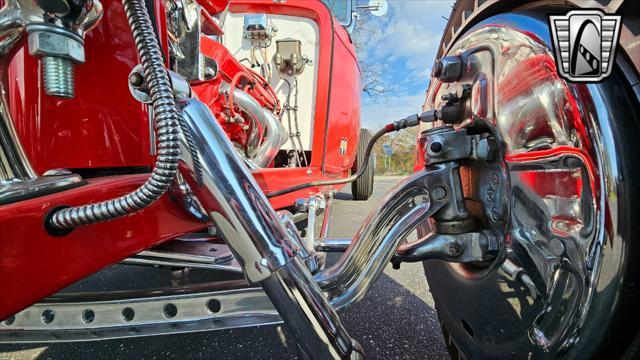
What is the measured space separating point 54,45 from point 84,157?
0.24 m

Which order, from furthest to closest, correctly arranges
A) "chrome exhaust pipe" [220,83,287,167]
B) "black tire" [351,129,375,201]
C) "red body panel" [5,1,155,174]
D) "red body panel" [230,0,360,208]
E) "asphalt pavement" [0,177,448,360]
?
"black tire" [351,129,375,201] < "red body panel" [230,0,360,208] < "chrome exhaust pipe" [220,83,287,167] < "asphalt pavement" [0,177,448,360] < "red body panel" [5,1,155,174]

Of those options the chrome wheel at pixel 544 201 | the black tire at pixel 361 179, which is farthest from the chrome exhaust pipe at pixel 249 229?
the black tire at pixel 361 179

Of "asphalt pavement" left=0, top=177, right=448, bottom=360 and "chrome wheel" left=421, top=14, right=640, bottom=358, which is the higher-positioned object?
"chrome wheel" left=421, top=14, right=640, bottom=358

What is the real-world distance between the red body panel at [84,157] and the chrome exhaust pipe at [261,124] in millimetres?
819

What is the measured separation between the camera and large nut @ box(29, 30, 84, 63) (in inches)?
17.7

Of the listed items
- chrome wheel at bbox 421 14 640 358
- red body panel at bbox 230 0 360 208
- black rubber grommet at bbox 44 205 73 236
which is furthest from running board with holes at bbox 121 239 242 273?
red body panel at bbox 230 0 360 208

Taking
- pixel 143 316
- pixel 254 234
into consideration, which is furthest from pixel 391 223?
pixel 143 316

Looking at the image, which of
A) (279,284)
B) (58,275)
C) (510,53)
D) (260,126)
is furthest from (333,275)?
(260,126)

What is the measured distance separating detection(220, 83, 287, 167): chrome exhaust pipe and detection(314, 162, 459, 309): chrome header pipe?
0.90m

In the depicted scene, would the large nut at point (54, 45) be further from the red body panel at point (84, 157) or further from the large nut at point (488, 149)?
the large nut at point (488, 149)

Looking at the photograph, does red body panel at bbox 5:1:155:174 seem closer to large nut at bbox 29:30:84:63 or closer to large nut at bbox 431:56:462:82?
large nut at bbox 29:30:84:63

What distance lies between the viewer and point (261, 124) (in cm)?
157

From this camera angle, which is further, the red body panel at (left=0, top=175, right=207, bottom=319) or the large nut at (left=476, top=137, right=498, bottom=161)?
the large nut at (left=476, top=137, right=498, bottom=161)

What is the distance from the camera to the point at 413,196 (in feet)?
2.50
